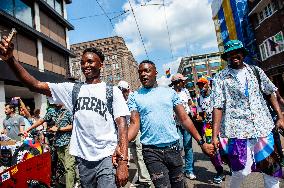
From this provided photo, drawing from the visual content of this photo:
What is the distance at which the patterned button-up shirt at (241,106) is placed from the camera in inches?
134

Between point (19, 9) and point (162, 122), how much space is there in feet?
68.3

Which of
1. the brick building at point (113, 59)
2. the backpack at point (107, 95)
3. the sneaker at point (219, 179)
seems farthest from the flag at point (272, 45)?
the brick building at point (113, 59)

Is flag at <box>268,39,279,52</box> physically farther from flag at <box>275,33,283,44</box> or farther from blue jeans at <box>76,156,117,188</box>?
blue jeans at <box>76,156,117,188</box>

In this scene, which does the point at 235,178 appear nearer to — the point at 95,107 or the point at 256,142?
the point at 256,142

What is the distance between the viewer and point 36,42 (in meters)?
23.3

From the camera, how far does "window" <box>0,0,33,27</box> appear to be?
63.7 feet

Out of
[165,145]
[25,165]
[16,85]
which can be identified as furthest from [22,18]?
[165,145]

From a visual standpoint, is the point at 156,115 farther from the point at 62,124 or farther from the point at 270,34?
the point at 270,34

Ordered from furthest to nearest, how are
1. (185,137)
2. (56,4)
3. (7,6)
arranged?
(56,4) < (7,6) < (185,137)

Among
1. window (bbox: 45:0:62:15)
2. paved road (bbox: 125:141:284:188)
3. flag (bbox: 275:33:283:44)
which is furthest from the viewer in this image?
window (bbox: 45:0:62:15)

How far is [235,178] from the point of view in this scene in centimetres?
350

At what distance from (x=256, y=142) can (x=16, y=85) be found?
18005 mm

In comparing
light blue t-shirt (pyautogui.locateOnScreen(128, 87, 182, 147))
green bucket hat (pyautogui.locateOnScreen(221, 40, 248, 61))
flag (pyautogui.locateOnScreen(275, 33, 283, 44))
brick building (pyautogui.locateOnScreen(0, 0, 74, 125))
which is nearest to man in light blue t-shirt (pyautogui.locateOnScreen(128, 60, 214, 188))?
light blue t-shirt (pyautogui.locateOnScreen(128, 87, 182, 147))

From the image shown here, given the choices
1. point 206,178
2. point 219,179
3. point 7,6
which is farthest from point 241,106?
point 7,6
